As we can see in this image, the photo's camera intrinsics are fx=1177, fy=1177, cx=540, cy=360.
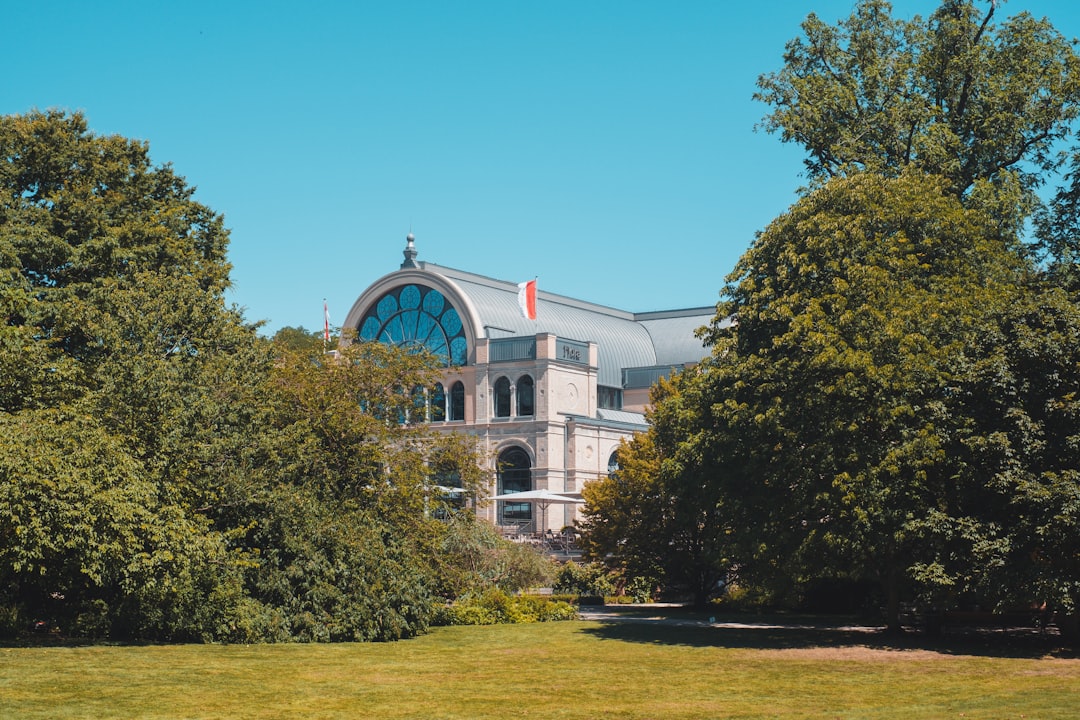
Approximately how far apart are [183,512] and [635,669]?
29.5 ft

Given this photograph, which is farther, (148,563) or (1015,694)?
(148,563)

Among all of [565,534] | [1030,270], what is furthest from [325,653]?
[565,534]

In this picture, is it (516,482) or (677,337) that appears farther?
(677,337)

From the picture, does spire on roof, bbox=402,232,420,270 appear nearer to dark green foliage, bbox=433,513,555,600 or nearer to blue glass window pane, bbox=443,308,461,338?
blue glass window pane, bbox=443,308,461,338

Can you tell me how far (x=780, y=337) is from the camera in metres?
25.5

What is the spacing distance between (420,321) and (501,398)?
6.32m

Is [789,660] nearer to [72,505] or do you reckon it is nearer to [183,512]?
[183,512]

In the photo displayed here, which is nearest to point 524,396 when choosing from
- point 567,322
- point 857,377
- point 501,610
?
point 567,322

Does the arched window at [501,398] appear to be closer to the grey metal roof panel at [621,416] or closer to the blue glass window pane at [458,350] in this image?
the blue glass window pane at [458,350]

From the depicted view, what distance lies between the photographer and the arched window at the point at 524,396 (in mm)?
62531

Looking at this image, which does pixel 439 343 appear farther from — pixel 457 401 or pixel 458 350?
pixel 457 401

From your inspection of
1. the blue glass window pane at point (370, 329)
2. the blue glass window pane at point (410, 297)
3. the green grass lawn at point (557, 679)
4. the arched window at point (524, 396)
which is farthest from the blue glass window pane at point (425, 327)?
the green grass lawn at point (557, 679)

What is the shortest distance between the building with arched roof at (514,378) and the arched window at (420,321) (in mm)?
55

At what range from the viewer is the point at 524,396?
62.7 metres
